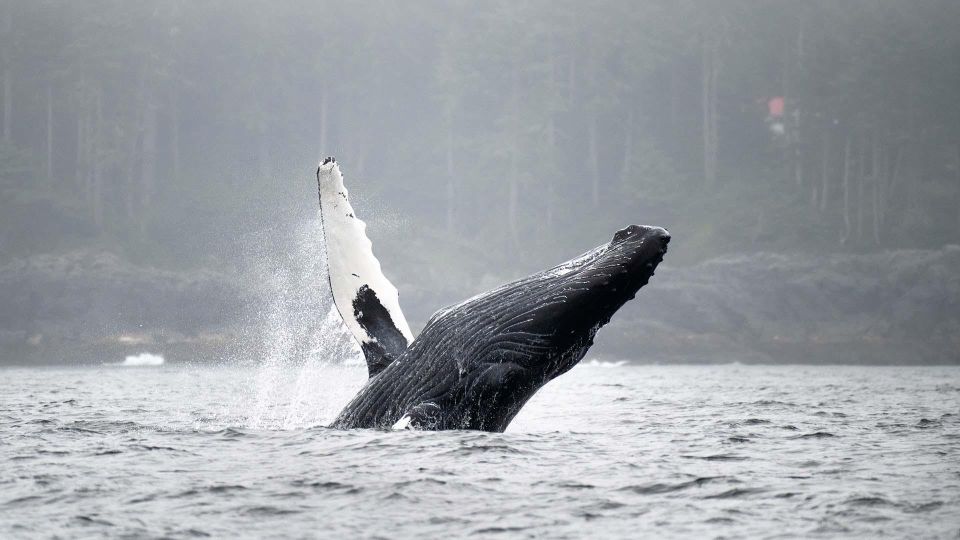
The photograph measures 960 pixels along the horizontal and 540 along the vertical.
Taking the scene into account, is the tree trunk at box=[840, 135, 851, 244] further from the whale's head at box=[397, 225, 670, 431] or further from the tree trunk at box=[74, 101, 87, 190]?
the whale's head at box=[397, 225, 670, 431]

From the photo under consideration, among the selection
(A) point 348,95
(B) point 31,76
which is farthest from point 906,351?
(B) point 31,76

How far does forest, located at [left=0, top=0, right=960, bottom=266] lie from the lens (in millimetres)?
52031

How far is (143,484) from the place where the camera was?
21.0ft

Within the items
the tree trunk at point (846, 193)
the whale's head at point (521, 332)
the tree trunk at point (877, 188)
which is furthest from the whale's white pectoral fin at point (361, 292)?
the tree trunk at point (877, 188)

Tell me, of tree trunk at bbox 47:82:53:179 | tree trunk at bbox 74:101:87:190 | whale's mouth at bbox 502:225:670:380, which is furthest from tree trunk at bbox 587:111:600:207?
whale's mouth at bbox 502:225:670:380

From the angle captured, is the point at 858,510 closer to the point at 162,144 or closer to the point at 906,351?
the point at 906,351

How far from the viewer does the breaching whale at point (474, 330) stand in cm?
657

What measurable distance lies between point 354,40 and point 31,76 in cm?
1678

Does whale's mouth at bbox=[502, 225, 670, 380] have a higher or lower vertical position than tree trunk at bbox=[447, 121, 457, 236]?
lower

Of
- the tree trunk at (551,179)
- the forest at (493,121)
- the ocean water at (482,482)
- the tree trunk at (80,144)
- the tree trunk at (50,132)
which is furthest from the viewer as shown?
the tree trunk at (551,179)

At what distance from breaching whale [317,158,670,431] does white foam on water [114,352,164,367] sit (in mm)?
36221

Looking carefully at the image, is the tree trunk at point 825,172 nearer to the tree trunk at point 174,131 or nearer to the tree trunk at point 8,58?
the tree trunk at point 174,131

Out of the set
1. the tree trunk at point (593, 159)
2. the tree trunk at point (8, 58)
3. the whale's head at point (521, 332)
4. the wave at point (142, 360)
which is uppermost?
the tree trunk at point (8, 58)

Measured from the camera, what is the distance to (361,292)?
7.24 meters
